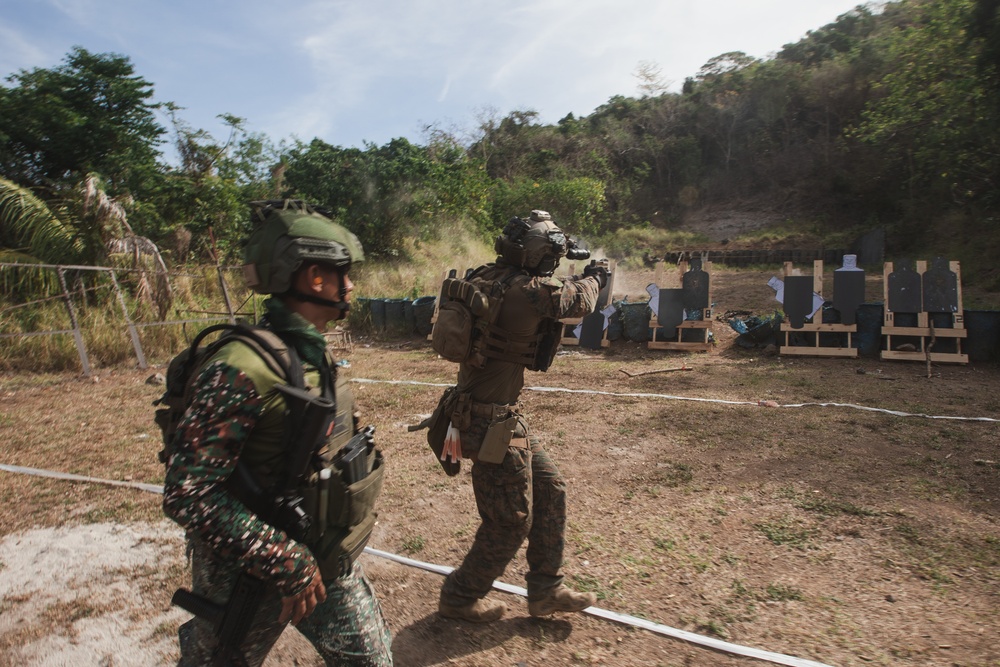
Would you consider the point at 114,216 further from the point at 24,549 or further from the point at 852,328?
the point at 852,328

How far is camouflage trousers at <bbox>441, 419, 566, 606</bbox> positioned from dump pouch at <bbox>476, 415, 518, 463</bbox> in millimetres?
54

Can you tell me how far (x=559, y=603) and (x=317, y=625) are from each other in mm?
1518

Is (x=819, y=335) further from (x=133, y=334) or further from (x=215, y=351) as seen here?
(x=133, y=334)

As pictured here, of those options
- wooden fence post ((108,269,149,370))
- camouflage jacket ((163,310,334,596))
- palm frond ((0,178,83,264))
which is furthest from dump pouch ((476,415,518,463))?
palm frond ((0,178,83,264))

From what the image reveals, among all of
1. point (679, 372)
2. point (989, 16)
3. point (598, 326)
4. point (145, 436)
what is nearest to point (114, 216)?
point (145, 436)

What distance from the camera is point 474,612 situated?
3.09 meters

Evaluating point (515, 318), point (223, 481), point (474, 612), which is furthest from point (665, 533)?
point (223, 481)

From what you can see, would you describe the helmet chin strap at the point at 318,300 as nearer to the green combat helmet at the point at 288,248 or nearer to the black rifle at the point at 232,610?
the green combat helmet at the point at 288,248

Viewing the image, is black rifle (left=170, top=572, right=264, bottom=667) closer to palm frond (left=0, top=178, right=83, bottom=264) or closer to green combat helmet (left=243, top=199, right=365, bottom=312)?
green combat helmet (left=243, top=199, right=365, bottom=312)

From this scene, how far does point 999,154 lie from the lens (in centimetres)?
1541

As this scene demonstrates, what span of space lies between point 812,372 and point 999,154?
37.7 ft

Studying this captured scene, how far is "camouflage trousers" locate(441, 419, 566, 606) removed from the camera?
2.97 metres

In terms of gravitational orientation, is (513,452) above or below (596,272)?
below

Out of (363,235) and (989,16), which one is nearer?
(989,16)
